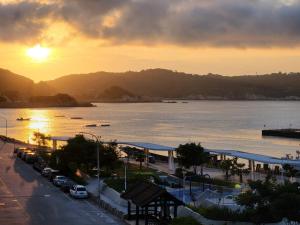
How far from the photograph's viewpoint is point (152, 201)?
27.5 metres

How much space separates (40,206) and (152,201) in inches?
417

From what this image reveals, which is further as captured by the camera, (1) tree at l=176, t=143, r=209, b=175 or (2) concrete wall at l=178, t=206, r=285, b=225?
(1) tree at l=176, t=143, r=209, b=175

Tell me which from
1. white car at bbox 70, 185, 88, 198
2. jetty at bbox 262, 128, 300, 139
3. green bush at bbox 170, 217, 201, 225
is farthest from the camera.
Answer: jetty at bbox 262, 128, 300, 139

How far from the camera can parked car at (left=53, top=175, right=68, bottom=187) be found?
4316 centimetres

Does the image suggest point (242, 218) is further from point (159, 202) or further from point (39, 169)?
point (39, 169)

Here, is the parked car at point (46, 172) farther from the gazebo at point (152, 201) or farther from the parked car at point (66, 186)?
the gazebo at point (152, 201)

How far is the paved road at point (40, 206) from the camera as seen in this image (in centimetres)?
3133

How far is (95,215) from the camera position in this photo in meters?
32.9

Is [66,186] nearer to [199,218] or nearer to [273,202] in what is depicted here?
[199,218]

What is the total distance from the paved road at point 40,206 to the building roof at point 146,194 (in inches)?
96.4

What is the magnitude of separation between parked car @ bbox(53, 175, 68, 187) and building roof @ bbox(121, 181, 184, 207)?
14.2 meters

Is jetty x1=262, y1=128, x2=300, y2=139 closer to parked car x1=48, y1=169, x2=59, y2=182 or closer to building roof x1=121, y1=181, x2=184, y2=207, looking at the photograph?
parked car x1=48, y1=169, x2=59, y2=182

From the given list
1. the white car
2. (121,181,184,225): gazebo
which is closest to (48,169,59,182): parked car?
the white car

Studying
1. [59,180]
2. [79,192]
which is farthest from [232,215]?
[59,180]
